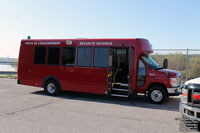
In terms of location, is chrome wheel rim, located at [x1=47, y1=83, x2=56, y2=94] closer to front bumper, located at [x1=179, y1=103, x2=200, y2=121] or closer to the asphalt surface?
the asphalt surface

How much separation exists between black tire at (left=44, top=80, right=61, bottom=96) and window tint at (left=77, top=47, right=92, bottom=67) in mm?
1745

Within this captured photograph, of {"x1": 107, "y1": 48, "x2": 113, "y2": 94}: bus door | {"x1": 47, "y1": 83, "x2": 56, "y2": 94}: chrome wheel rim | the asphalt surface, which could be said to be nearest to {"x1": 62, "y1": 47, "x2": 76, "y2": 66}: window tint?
{"x1": 47, "y1": 83, "x2": 56, "y2": 94}: chrome wheel rim

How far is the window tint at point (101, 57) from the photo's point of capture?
347 inches

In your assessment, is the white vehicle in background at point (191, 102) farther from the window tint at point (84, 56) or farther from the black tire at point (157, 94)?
the window tint at point (84, 56)

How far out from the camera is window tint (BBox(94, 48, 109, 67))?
28.9 ft

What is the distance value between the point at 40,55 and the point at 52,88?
1855 millimetres

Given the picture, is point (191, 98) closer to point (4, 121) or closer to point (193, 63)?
point (4, 121)

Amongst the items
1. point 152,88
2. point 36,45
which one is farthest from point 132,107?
point 36,45

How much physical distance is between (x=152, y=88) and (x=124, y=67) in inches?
85.4

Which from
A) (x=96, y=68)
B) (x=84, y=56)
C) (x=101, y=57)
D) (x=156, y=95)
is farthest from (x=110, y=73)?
(x=156, y=95)

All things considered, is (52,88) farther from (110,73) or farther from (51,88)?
(110,73)

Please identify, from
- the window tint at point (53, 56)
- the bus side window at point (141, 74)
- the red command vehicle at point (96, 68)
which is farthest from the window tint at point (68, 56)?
the bus side window at point (141, 74)

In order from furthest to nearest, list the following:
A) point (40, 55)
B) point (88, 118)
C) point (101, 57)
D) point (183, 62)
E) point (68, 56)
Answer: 1. point (183, 62)
2. point (40, 55)
3. point (68, 56)
4. point (101, 57)
5. point (88, 118)

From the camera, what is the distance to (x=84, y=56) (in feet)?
30.4
